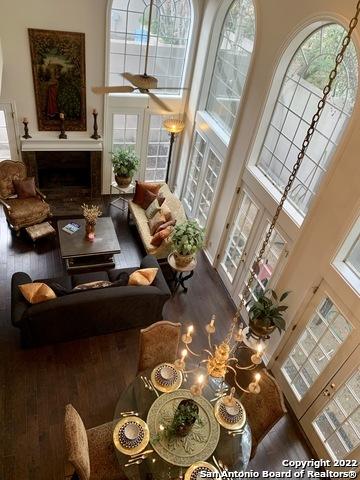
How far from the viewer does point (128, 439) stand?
351cm

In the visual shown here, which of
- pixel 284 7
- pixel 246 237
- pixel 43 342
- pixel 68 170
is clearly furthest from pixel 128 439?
pixel 68 170

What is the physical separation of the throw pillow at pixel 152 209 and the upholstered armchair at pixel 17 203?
187 centimetres

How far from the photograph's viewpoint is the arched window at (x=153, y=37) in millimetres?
6566

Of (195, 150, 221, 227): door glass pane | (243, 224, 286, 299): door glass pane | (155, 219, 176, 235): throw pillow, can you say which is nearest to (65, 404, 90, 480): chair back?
(243, 224, 286, 299): door glass pane

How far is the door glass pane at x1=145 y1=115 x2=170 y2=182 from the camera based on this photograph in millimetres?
7927

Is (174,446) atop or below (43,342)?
atop

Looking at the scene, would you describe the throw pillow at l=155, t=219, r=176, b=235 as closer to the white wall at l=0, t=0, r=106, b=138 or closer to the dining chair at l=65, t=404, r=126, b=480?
the white wall at l=0, t=0, r=106, b=138

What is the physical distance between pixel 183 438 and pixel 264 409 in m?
0.91

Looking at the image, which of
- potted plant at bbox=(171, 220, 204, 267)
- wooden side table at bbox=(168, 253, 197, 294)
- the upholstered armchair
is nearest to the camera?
potted plant at bbox=(171, 220, 204, 267)

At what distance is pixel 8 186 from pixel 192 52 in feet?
13.9

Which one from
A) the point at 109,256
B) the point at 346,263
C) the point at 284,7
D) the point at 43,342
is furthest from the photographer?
the point at 109,256

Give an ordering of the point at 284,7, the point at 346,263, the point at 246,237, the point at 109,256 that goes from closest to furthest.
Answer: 1. the point at 346,263
2. the point at 284,7
3. the point at 246,237
4. the point at 109,256

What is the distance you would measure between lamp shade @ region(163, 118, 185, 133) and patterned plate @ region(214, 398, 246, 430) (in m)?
5.21

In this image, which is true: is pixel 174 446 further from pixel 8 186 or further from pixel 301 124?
pixel 8 186
